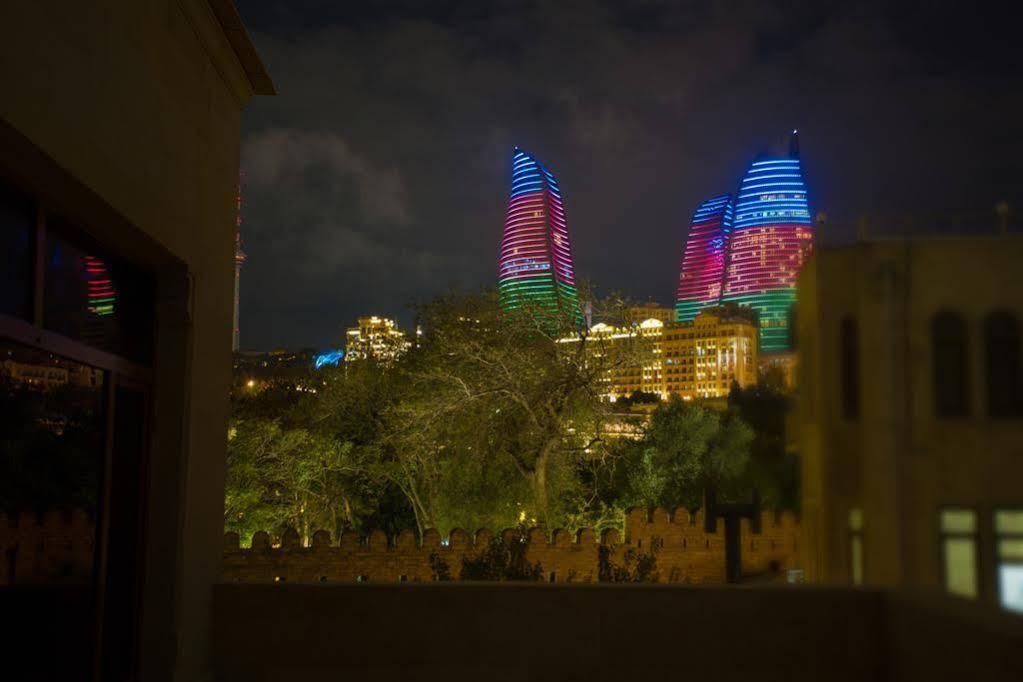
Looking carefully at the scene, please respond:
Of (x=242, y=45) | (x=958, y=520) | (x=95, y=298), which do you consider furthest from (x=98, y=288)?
(x=958, y=520)

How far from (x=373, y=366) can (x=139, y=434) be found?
18.4 metres

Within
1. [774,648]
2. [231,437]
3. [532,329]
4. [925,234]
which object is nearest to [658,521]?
[532,329]

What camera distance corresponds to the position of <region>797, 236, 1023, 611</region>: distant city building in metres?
14.7

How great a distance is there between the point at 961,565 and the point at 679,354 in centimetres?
4058

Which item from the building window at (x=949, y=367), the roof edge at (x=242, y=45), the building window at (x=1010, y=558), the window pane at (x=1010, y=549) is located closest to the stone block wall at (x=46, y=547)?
the roof edge at (x=242, y=45)

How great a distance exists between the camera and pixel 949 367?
15.3 metres

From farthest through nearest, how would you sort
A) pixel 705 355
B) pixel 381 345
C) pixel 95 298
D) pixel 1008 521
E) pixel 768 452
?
pixel 705 355
pixel 768 452
pixel 381 345
pixel 1008 521
pixel 95 298

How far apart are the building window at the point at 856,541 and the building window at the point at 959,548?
1271 mm

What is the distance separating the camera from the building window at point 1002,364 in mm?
14781

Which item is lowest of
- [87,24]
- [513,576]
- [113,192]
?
[513,576]

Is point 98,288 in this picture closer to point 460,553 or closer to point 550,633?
point 550,633

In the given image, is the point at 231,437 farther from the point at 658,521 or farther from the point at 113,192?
the point at 113,192

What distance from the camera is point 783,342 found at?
1491 cm

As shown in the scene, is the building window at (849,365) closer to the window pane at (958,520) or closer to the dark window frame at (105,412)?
the window pane at (958,520)
